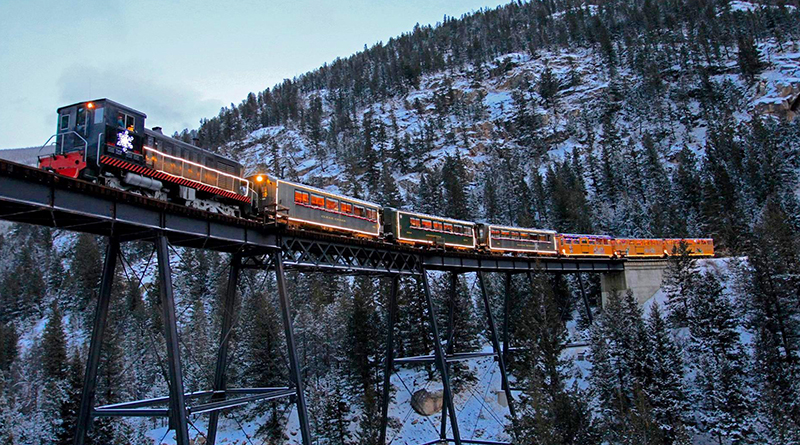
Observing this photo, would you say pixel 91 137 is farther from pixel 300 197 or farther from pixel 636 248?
pixel 636 248

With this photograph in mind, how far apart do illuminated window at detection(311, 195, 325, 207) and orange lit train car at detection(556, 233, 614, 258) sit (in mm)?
33098

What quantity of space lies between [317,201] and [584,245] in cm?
3765

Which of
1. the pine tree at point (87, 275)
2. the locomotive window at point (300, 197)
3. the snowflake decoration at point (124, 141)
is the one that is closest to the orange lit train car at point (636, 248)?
the locomotive window at point (300, 197)

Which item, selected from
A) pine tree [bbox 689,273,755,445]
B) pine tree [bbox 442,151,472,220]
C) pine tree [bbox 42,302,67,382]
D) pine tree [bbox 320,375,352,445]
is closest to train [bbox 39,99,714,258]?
pine tree [bbox 320,375,352,445]

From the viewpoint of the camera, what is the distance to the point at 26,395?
68.8 m

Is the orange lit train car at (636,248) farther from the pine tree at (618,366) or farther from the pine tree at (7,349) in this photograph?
the pine tree at (7,349)

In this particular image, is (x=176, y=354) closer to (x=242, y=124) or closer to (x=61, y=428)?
(x=61, y=428)

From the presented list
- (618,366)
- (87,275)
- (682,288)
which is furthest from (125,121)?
(87,275)

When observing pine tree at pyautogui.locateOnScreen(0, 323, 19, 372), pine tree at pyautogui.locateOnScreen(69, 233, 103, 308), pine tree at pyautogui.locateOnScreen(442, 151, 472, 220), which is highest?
pine tree at pyautogui.locateOnScreen(442, 151, 472, 220)

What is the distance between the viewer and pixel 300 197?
1042 inches

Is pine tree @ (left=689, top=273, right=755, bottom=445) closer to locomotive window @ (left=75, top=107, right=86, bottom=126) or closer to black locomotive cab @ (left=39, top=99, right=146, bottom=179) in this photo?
black locomotive cab @ (left=39, top=99, right=146, bottom=179)

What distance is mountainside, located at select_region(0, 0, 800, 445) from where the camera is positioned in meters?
36.5

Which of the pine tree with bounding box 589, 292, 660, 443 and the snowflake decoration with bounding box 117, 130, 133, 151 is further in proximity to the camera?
the pine tree with bounding box 589, 292, 660, 443

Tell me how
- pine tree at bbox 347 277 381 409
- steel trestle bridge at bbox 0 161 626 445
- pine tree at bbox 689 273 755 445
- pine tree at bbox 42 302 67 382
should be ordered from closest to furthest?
steel trestle bridge at bbox 0 161 626 445 → pine tree at bbox 689 273 755 445 → pine tree at bbox 347 277 381 409 → pine tree at bbox 42 302 67 382
